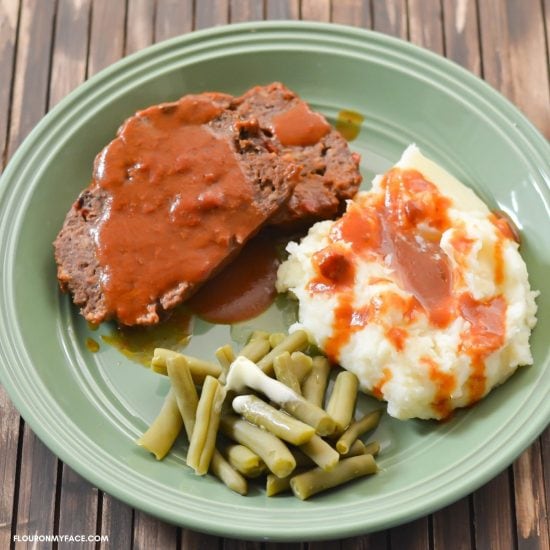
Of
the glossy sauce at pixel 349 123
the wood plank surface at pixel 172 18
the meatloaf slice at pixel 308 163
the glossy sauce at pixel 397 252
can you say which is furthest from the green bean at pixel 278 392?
the wood plank surface at pixel 172 18

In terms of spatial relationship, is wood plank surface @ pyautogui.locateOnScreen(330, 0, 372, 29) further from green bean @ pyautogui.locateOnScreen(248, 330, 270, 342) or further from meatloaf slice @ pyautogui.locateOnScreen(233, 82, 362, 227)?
green bean @ pyautogui.locateOnScreen(248, 330, 270, 342)

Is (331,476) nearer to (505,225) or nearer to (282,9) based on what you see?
(505,225)

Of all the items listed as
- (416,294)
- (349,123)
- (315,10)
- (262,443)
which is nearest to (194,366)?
(262,443)

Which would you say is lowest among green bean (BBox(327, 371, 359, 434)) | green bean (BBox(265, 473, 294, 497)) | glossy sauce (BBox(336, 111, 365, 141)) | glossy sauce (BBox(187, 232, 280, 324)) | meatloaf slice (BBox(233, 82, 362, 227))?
green bean (BBox(265, 473, 294, 497))

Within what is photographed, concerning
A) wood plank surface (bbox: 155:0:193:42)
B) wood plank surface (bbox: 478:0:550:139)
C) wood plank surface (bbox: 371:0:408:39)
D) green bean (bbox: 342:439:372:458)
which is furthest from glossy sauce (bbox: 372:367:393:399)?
wood plank surface (bbox: 155:0:193:42)

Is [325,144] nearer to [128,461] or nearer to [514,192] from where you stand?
[514,192]

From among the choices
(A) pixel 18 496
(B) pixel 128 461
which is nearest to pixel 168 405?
(B) pixel 128 461

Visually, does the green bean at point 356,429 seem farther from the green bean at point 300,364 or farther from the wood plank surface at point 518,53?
the wood plank surface at point 518,53
